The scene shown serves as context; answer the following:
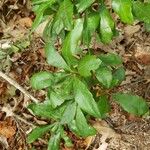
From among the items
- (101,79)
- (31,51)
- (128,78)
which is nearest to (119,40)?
(128,78)

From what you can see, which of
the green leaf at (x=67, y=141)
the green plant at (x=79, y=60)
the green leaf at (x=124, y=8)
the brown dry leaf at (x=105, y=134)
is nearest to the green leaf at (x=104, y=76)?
the green plant at (x=79, y=60)

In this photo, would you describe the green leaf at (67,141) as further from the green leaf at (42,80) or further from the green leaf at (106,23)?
the green leaf at (106,23)

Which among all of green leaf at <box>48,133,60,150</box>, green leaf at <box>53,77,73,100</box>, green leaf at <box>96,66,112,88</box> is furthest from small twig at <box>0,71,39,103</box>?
green leaf at <box>96,66,112,88</box>

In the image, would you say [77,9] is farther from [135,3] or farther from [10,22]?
[10,22]

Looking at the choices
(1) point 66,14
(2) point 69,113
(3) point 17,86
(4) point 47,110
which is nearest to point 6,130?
(3) point 17,86

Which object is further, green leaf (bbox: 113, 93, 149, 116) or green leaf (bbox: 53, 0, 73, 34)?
green leaf (bbox: 113, 93, 149, 116)

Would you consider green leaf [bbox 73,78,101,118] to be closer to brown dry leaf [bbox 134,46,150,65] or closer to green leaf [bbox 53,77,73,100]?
green leaf [bbox 53,77,73,100]
